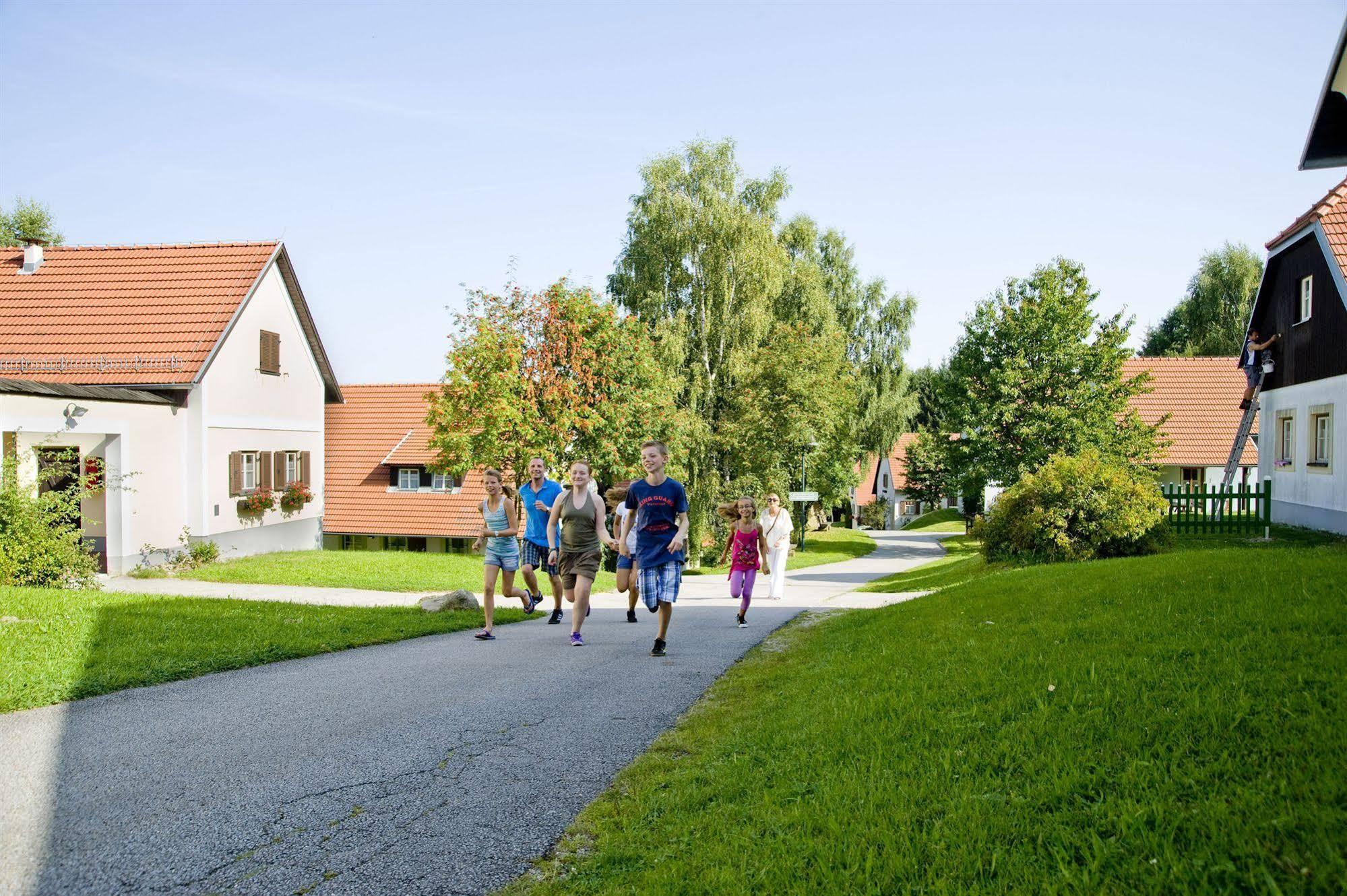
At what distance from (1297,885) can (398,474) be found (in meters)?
31.5

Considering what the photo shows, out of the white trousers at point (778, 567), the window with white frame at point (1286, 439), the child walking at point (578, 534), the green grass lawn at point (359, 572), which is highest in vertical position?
the window with white frame at point (1286, 439)

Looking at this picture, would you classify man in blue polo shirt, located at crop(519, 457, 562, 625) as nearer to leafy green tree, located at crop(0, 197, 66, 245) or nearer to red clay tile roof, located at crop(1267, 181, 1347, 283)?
red clay tile roof, located at crop(1267, 181, 1347, 283)

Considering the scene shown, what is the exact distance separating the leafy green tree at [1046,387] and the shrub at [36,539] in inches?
1014

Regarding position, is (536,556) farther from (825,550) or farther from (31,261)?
(825,550)

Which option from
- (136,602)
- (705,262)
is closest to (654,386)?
(705,262)

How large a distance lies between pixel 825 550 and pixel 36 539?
37.3 metres

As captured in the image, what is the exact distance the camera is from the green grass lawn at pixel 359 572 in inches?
741

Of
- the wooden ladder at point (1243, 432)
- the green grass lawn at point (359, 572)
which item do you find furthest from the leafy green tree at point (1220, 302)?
the green grass lawn at point (359, 572)

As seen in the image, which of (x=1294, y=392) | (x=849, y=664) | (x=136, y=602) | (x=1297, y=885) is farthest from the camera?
(x=1294, y=392)

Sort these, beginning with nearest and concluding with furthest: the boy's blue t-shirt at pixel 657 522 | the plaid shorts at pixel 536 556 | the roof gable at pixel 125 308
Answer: the boy's blue t-shirt at pixel 657 522 < the plaid shorts at pixel 536 556 < the roof gable at pixel 125 308

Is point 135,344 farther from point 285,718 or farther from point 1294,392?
point 1294,392

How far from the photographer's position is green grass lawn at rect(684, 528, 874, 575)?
36.9 meters

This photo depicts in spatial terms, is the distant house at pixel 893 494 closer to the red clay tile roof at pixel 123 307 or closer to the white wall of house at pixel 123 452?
the red clay tile roof at pixel 123 307

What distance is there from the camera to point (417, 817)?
4512 millimetres
